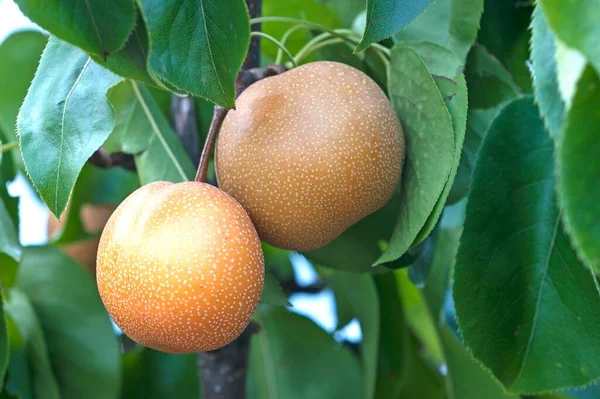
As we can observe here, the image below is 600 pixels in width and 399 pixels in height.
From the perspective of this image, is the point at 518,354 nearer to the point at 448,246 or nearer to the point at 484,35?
the point at 484,35

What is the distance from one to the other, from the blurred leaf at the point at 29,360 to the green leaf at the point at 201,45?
1.73 ft

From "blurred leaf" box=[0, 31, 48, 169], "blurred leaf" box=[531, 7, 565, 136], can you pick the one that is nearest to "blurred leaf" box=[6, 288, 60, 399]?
"blurred leaf" box=[0, 31, 48, 169]

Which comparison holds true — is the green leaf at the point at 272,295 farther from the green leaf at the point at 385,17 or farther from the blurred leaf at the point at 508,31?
the blurred leaf at the point at 508,31

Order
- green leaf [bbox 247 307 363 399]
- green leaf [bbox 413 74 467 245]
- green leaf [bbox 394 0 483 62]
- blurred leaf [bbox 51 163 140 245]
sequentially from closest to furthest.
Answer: green leaf [bbox 413 74 467 245] → green leaf [bbox 394 0 483 62] → green leaf [bbox 247 307 363 399] → blurred leaf [bbox 51 163 140 245]

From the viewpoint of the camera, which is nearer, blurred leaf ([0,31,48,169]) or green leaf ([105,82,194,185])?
green leaf ([105,82,194,185])

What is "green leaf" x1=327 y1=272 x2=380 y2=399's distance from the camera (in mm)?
1020

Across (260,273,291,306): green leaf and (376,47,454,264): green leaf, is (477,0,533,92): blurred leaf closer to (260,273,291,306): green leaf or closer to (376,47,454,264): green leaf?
(376,47,454,264): green leaf

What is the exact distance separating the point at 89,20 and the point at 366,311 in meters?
0.63

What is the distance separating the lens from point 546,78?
1.64 feet

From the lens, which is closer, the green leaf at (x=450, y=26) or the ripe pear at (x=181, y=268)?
the ripe pear at (x=181, y=268)

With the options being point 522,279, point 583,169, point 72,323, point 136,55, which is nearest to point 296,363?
point 72,323

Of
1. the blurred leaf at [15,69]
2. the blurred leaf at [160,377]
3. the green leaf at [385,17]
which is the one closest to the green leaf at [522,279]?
the green leaf at [385,17]

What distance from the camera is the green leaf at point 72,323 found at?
103 centimetres

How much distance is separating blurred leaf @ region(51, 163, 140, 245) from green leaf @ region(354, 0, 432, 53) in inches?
32.3
